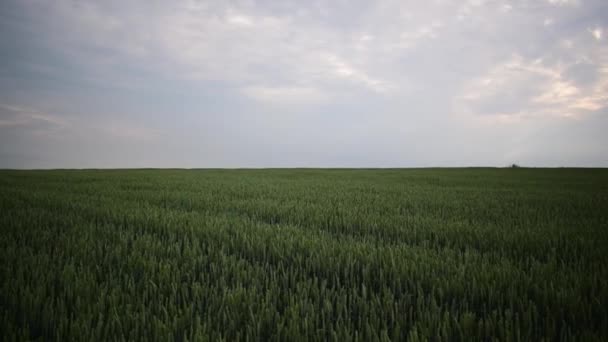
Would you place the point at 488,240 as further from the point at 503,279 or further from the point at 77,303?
the point at 77,303

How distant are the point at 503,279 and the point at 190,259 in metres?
2.18

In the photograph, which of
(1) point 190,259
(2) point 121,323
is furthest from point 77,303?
(1) point 190,259

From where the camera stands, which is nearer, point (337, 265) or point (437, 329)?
point (437, 329)

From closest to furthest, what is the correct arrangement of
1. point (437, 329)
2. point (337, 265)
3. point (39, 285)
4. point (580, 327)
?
point (437, 329), point (580, 327), point (39, 285), point (337, 265)

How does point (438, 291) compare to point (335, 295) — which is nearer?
point (335, 295)

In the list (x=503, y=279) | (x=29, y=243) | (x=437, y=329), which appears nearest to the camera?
(x=437, y=329)

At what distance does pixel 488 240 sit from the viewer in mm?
3045

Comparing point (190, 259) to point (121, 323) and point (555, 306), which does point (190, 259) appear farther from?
point (555, 306)

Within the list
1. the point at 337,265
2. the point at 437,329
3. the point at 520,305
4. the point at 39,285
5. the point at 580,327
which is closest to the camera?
the point at 437,329

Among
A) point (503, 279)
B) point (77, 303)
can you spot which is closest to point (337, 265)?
point (503, 279)

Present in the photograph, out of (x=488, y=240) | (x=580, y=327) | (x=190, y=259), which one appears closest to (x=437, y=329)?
(x=580, y=327)

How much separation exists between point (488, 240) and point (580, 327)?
1.67 meters

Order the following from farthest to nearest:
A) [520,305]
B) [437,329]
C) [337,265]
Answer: [337,265]
[520,305]
[437,329]

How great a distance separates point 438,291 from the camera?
177 centimetres
